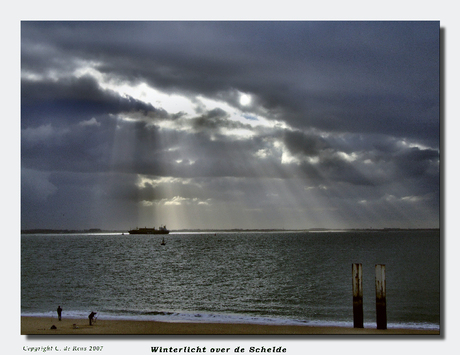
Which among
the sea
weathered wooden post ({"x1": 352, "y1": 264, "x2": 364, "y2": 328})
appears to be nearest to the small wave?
the sea

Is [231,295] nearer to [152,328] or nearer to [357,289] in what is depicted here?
[152,328]

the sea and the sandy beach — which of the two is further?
the sea

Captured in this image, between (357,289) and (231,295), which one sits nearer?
(357,289)

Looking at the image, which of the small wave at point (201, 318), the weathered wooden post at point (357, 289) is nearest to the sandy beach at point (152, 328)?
the weathered wooden post at point (357, 289)

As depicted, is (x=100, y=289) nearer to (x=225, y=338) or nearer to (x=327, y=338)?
(x=225, y=338)

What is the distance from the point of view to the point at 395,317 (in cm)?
1919

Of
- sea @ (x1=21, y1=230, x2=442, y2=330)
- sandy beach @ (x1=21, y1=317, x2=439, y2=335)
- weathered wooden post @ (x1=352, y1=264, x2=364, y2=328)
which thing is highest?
weathered wooden post @ (x1=352, y1=264, x2=364, y2=328)

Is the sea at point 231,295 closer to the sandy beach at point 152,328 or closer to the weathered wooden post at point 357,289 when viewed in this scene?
the sandy beach at point 152,328

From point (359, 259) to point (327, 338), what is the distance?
132ft

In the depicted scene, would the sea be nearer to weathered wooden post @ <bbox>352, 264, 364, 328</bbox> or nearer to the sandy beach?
the sandy beach

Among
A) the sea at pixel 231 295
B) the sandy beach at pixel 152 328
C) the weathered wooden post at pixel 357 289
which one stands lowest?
the sea at pixel 231 295

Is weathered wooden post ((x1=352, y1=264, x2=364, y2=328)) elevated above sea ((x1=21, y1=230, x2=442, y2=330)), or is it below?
above

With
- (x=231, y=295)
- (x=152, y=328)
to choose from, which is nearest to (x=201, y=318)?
(x=152, y=328)
